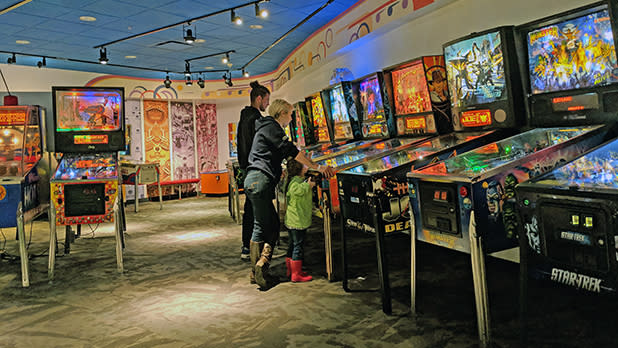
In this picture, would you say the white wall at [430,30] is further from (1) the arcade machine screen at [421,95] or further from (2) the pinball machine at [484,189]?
(2) the pinball machine at [484,189]

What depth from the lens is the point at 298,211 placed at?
10.9 feet

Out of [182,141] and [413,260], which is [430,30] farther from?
[182,141]

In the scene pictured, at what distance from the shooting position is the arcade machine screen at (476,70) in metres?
2.82

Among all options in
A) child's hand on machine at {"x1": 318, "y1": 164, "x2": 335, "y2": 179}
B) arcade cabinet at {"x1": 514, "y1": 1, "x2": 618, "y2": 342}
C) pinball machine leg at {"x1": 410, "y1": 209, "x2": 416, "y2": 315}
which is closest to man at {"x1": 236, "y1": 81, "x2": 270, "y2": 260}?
Answer: child's hand on machine at {"x1": 318, "y1": 164, "x2": 335, "y2": 179}

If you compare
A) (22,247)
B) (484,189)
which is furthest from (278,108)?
(22,247)

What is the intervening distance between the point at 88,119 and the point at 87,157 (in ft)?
1.40

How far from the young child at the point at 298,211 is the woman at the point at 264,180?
0.43 feet

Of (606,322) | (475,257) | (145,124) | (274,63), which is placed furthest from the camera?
(145,124)

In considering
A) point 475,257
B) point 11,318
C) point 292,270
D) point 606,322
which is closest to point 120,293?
point 11,318

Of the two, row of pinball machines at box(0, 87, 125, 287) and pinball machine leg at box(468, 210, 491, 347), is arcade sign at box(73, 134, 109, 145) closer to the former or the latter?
row of pinball machines at box(0, 87, 125, 287)

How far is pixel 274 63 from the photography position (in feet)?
31.4

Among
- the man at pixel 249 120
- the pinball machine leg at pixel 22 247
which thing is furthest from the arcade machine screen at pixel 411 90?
the pinball machine leg at pixel 22 247

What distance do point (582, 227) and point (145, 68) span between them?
379 inches

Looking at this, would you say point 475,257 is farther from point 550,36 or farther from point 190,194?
point 190,194
